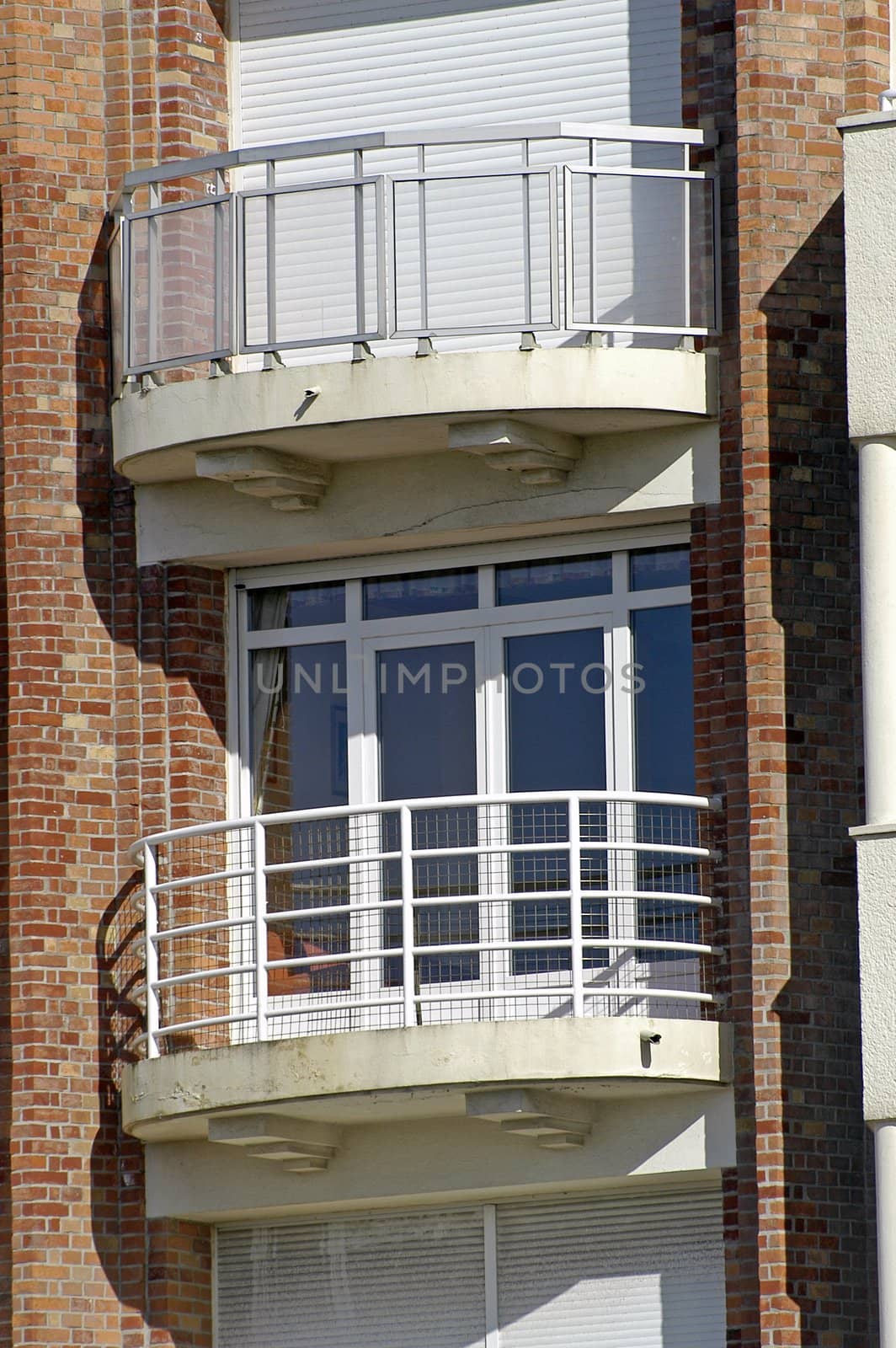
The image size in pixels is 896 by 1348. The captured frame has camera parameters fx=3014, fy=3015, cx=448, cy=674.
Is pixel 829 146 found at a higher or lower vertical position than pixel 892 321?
higher

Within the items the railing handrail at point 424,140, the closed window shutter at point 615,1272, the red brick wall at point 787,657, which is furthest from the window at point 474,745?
the railing handrail at point 424,140

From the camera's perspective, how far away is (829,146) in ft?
60.5

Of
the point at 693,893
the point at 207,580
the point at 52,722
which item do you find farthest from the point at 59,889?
the point at 693,893

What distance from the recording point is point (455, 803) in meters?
17.6

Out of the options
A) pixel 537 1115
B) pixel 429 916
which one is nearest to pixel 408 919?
pixel 429 916

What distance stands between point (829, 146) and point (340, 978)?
600 centimetres

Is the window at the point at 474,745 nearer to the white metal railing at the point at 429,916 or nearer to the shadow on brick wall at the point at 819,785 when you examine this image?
the white metal railing at the point at 429,916

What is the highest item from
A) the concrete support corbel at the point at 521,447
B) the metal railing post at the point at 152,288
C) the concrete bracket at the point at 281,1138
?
the metal railing post at the point at 152,288

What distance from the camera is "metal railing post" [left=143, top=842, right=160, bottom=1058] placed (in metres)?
18.3

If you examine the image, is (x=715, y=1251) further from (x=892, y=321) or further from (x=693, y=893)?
(x=892, y=321)

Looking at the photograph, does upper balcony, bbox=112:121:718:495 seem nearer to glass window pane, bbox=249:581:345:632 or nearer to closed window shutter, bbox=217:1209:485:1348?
glass window pane, bbox=249:581:345:632

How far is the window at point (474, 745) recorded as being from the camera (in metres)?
18.5

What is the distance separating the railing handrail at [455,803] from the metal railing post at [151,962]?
0.72ft

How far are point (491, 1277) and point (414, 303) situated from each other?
6.12m
